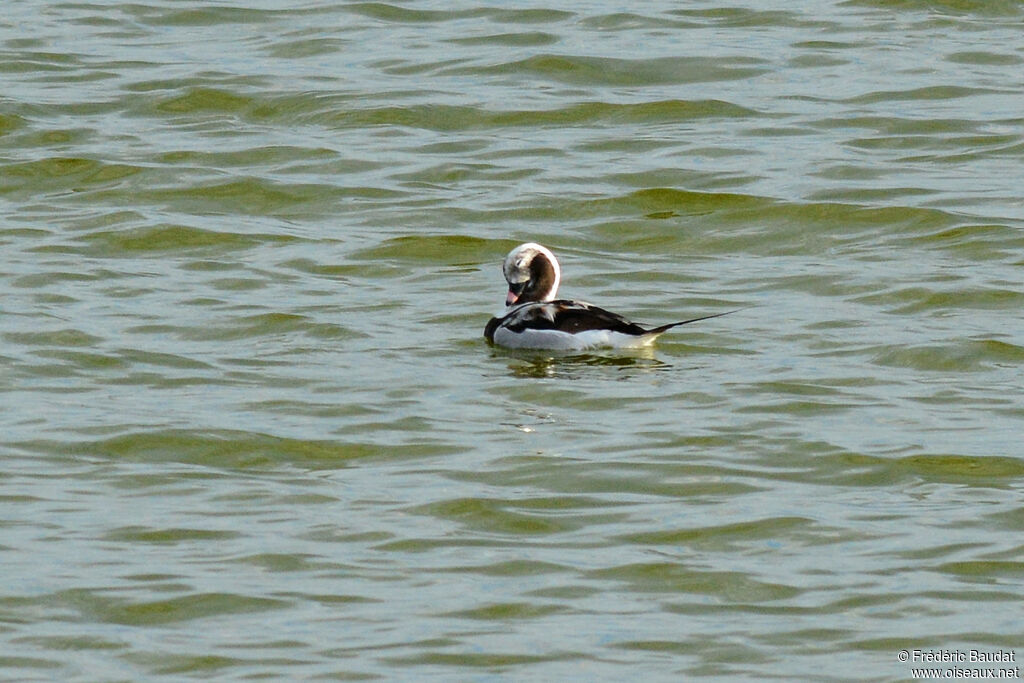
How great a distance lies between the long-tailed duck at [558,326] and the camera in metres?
12.8

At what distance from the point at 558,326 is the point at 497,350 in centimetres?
41

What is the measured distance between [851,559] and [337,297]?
603 cm

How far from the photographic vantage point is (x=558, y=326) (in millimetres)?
13125

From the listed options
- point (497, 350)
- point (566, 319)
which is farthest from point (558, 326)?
point (497, 350)

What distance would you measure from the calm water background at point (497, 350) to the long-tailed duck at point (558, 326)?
0.17 m

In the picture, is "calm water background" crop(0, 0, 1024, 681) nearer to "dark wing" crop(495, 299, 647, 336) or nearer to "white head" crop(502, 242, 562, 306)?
"dark wing" crop(495, 299, 647, 336)

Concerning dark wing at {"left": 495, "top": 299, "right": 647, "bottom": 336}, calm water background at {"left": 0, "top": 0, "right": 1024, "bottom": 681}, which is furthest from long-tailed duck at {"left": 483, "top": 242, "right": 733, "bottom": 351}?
calm water background at {"left": 0, "top": 0, "right": 1024, "bottom": 681}

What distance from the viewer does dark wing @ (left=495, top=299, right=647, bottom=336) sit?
1277 cm

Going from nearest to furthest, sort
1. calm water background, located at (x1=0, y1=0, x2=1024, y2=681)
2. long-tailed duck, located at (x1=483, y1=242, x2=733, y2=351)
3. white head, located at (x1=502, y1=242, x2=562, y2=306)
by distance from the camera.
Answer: calm water background, located at (x1=0, y1=0, x2=1024, y2=681)
long-tailed duck, located at (x1=483, y1=242, x2=733, y2=351)
white head, located at (x1=502, y1=242, x2=562, y2=306)

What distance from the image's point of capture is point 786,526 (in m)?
9.35

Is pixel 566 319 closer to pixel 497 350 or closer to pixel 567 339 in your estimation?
pixel 567 339

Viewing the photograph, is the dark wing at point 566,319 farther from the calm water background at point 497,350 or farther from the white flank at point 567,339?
the calm water background at point 497,350

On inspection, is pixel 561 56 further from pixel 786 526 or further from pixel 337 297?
pixel 786 526

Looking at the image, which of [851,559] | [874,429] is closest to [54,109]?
[874,429]
